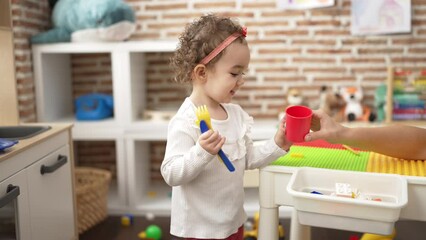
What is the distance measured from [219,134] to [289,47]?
2.00 metres

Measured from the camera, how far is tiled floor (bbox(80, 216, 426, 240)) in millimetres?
2619

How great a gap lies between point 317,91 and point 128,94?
4.27 feet

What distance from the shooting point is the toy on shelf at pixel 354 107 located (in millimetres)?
3035

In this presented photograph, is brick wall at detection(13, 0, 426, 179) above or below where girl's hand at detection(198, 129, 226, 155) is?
above

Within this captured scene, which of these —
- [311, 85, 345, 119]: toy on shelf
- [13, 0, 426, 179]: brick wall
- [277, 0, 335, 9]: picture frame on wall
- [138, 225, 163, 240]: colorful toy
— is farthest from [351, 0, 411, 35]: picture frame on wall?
[138, 225, 163, 240]: colorful toy

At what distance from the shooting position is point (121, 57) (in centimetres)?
293

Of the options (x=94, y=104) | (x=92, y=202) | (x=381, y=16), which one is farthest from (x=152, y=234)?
(x=381, y=16)

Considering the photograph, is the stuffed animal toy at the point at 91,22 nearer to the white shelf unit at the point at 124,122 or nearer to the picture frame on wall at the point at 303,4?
the white shelf unit at the point at 124,122

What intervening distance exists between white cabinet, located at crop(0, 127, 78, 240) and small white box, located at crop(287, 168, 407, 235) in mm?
1042

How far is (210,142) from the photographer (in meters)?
1.30

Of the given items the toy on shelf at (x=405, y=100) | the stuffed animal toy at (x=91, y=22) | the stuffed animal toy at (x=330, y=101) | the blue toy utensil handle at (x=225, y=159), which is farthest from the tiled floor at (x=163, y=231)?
the blue toy utensil handle at (x=225, y=159)

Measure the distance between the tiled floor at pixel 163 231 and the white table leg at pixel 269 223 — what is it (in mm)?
1190

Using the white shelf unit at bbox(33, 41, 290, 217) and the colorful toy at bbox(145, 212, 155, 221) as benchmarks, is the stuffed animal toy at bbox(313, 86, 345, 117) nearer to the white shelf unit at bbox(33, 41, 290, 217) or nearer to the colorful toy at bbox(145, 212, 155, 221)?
the white shelf unit at bbox(33, 41, 290, 217)

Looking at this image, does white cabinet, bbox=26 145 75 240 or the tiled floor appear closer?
white cabinet, bbox=26 145 75 240
